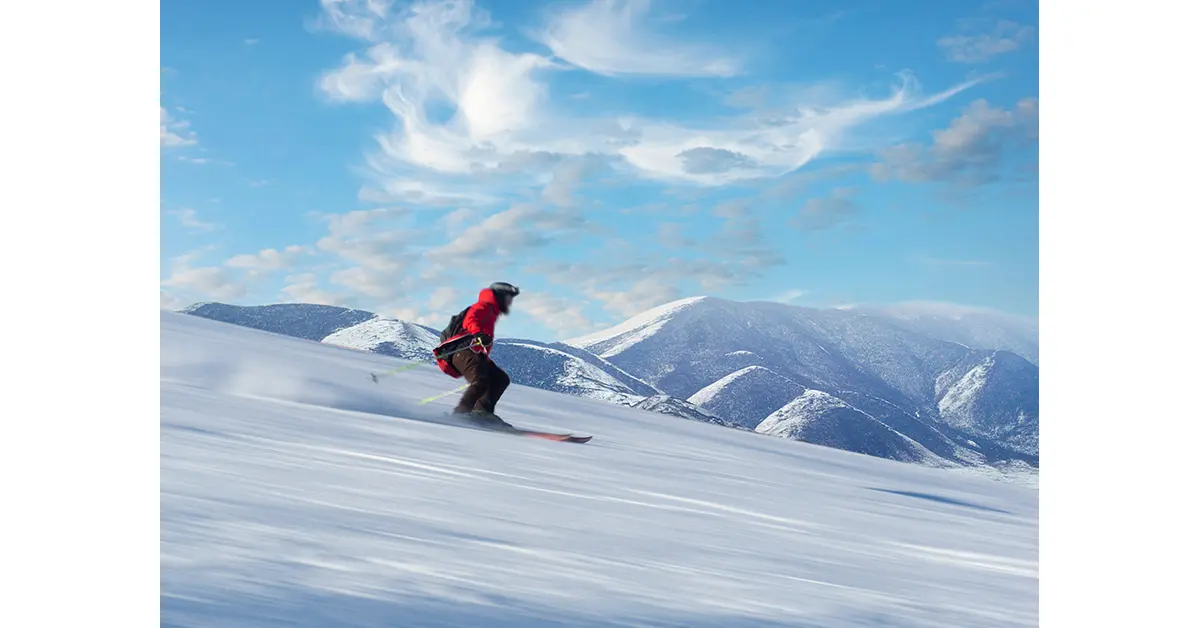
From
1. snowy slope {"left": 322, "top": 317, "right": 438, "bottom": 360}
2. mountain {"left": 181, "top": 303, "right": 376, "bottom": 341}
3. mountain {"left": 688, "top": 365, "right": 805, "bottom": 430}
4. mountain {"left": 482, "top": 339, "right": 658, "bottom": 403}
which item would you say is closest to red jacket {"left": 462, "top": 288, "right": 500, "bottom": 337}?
snowy slope {"left": 322, "top": 317, "right": 438, "bottom": 360}

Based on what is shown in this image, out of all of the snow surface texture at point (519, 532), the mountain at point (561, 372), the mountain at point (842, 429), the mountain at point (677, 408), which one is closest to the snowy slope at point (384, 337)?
the mountain at point (561, 372)

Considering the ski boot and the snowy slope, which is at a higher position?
the snowy slope

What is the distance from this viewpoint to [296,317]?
17312 mm

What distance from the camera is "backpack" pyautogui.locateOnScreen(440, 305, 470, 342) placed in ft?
20.7

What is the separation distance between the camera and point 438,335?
6.43 meters

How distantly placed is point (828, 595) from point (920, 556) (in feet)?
3.38

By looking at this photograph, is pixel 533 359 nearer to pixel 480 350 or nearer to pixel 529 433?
pixel 480 350

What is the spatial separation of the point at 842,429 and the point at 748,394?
14.4ft

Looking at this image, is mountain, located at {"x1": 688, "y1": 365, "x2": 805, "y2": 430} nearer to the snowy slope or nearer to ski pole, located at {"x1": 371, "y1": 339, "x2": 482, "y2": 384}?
the snowy slope

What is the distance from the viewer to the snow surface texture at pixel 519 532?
1.91m

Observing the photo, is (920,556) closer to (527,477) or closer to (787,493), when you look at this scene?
(787,493)

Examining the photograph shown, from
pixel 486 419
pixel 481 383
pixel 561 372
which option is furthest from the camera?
pixel 561 372

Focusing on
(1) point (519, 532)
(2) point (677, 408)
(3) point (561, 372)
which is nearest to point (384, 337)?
(3) point (561, 372)

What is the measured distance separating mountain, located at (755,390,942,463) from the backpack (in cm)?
1083
